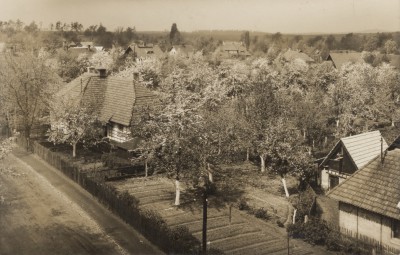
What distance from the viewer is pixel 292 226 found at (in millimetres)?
26250

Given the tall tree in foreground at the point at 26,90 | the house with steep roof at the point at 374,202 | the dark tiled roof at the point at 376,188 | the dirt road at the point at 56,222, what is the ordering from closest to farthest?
1. the dirt road at the point at 56,222
2. the house with steep roof at the point at 374,202
3. the dark tiled roof at the point at 376,188
4. the tall tree in foreground at the point at 26,90

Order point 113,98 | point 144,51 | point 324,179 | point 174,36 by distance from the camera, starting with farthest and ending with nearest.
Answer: point 174,36 → point 144,51 → point 113,98 → point 324,179

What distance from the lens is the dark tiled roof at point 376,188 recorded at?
2356 cm

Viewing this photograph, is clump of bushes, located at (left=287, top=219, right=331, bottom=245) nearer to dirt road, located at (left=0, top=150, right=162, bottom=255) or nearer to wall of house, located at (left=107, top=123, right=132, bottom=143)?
dirt road, located at (left=0, top=150, right=162, bottom=255)

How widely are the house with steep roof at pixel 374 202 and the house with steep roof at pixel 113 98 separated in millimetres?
21716

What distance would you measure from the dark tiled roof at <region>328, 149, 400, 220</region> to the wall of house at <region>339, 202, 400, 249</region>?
2.17 ft

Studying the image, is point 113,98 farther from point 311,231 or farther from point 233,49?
point 233,49

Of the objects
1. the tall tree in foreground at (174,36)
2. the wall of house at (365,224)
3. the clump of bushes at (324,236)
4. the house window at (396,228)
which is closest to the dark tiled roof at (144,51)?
the tall tree in foreground at (174,36)

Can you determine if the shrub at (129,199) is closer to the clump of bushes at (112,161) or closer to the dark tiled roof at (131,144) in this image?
the dark tiled roof at (131,144)

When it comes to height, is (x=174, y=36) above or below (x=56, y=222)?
above

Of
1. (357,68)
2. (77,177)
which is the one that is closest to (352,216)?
(77,177)

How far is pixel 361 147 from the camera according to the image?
3375 centimetres

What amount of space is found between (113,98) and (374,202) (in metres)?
30.4

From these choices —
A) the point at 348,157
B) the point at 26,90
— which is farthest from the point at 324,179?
the point at 26,90
